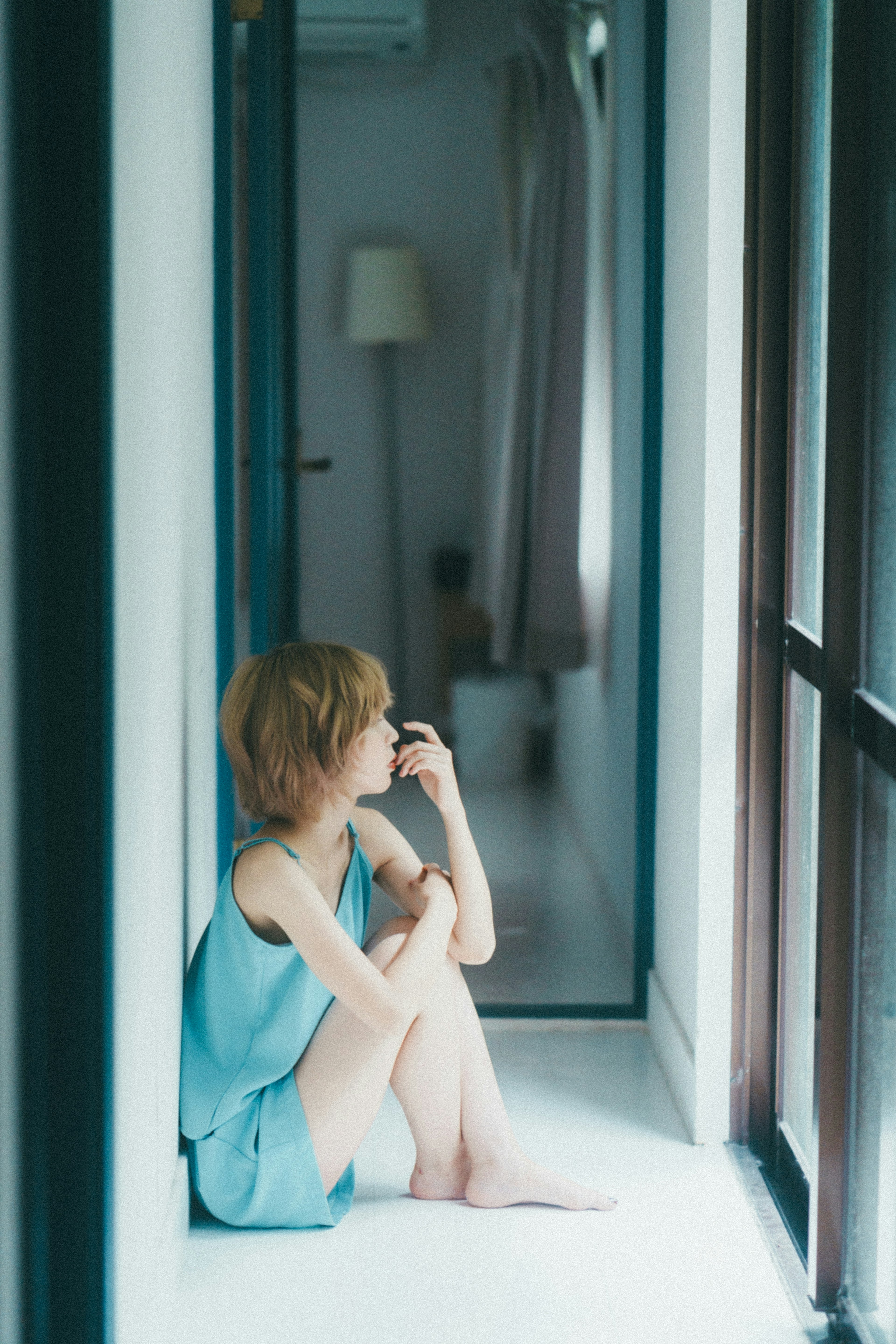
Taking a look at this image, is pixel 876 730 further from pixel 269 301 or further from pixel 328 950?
pixel 269 301

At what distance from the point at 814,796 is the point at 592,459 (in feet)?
4.45

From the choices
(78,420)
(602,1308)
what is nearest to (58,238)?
(78,420)

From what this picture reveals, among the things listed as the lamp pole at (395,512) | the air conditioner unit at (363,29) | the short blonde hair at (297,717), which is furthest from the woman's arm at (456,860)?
the air conditioner unit at (363,29)

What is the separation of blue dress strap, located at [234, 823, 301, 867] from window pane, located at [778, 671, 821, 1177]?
2.16 ft

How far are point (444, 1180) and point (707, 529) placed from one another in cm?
98

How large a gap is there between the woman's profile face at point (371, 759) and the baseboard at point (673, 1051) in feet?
2.33

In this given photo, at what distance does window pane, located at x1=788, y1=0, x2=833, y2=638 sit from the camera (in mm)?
1611

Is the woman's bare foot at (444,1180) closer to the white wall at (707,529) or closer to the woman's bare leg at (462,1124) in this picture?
the woman's bare leg at (462,1124)

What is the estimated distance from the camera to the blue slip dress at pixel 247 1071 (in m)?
1.60

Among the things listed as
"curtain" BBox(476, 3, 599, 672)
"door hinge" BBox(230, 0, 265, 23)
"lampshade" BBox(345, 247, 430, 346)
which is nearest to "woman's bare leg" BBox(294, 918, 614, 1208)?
"curtain" BBox(476, 3, 599, 672)

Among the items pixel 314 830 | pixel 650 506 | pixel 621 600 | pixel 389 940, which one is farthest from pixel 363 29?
pixel 389 940

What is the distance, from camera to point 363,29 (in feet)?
8.17

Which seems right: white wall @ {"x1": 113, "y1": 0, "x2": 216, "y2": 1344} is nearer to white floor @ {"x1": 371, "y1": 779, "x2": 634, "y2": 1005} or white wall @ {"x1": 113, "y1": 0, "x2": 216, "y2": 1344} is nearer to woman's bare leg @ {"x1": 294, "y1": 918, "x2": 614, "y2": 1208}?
woman's bare leg @ {"x1": 294, "y1": 918, "x2": 614, "y2": 1208}

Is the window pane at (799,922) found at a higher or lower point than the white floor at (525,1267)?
higher
